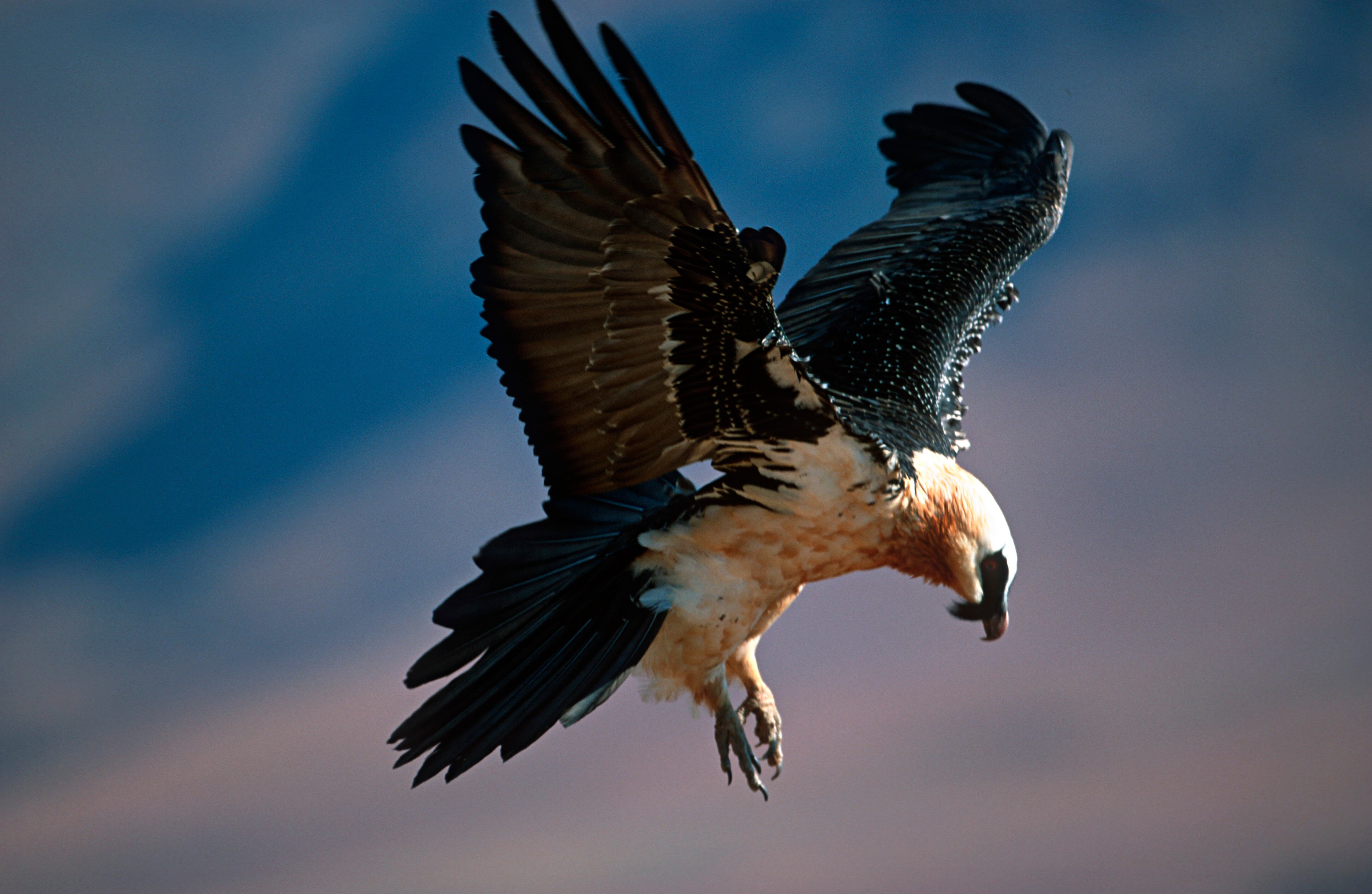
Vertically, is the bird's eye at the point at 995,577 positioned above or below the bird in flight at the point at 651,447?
below

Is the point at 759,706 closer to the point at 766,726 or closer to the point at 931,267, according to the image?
the point at 766,726

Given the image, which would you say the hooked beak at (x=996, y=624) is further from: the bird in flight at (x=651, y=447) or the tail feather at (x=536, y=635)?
the tail feather at (x=536, y=635)

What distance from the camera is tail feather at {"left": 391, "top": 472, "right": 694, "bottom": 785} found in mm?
3588

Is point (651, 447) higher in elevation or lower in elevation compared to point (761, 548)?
higher

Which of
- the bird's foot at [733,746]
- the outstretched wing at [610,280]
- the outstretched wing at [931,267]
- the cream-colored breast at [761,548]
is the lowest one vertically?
the bird's foot at [733,746]

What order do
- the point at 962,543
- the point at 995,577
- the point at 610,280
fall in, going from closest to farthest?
the point at 610,280
the point at 962,543
the point at 995,577

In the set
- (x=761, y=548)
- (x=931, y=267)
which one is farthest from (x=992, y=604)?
(x=931, y=267)

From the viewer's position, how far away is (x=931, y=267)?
5.52 m

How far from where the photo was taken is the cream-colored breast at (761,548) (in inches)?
146

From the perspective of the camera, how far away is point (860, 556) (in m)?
3.95

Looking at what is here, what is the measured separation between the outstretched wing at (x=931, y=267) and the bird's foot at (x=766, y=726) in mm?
1232

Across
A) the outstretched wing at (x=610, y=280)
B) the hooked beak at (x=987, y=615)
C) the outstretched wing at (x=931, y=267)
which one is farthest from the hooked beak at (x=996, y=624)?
the outstretched wing at (x=610, y=280)

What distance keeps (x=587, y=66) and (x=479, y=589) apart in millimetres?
1781

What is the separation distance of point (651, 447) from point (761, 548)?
617mm
